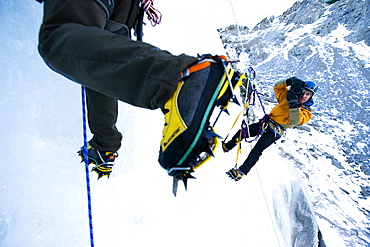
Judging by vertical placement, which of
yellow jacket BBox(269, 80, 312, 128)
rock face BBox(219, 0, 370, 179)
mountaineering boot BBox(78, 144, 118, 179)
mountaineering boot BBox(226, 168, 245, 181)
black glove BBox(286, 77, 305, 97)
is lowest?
mountaineering boot BBox(226, 168, 245, 181)

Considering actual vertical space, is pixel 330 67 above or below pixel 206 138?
above

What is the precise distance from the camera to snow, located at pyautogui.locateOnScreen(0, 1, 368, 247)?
0.99 m

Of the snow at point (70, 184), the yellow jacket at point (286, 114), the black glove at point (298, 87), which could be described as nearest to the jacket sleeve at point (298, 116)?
the yellow jacket at point (286, 114)

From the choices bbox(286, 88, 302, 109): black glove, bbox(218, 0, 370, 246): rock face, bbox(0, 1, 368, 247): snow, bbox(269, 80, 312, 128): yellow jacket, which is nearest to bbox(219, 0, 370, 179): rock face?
bbox(218, 0, 370, 246): rock face

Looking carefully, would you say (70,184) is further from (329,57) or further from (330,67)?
(329,57)

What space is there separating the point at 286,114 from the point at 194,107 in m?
2.22

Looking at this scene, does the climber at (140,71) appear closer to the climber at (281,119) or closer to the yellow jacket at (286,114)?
the climber at (281,119)

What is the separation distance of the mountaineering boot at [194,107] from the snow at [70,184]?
2.89 ft

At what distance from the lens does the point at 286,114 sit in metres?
2.33

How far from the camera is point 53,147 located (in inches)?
47.1

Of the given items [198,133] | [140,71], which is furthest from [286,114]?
[140,71]

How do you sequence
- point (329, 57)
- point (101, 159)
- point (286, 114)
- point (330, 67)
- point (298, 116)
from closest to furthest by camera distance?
point (101, 159), point (298, 116), point (286, 114), point (330, 67), point (329, 57)

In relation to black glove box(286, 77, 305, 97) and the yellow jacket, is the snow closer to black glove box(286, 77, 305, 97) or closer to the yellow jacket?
the yellow jacket

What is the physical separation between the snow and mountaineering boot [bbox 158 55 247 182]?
88 centimetres
